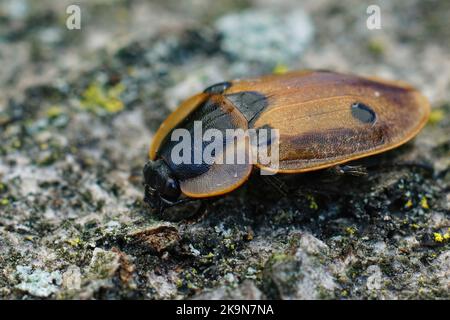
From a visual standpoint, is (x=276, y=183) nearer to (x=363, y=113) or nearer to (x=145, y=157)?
(x=363, y=113)

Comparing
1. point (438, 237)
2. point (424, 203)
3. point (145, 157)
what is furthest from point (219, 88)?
point (438, 237)

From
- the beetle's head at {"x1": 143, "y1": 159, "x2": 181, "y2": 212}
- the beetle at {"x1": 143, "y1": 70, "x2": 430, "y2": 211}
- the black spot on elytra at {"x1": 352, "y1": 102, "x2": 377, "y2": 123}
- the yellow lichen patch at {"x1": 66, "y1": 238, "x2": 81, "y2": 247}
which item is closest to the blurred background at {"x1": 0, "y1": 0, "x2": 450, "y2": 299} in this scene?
the yellow lichen patch at {"x1": 66, "y1": 238, "x2": 81, "y2": 247}

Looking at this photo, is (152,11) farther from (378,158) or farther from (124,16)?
(378,158)

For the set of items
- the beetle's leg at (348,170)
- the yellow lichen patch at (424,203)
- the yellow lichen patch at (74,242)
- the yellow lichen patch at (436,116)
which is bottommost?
the yellow lichen patch at (74,242)

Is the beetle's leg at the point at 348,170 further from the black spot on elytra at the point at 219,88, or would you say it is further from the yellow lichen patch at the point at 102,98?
the yellow lichen patch at the point at 102,98

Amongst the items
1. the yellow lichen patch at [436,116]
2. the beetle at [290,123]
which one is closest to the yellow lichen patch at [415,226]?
the beetle at [290,123]

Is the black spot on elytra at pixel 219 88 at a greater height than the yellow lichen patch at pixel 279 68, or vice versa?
the yellow lichen patch at pixel 279 68
